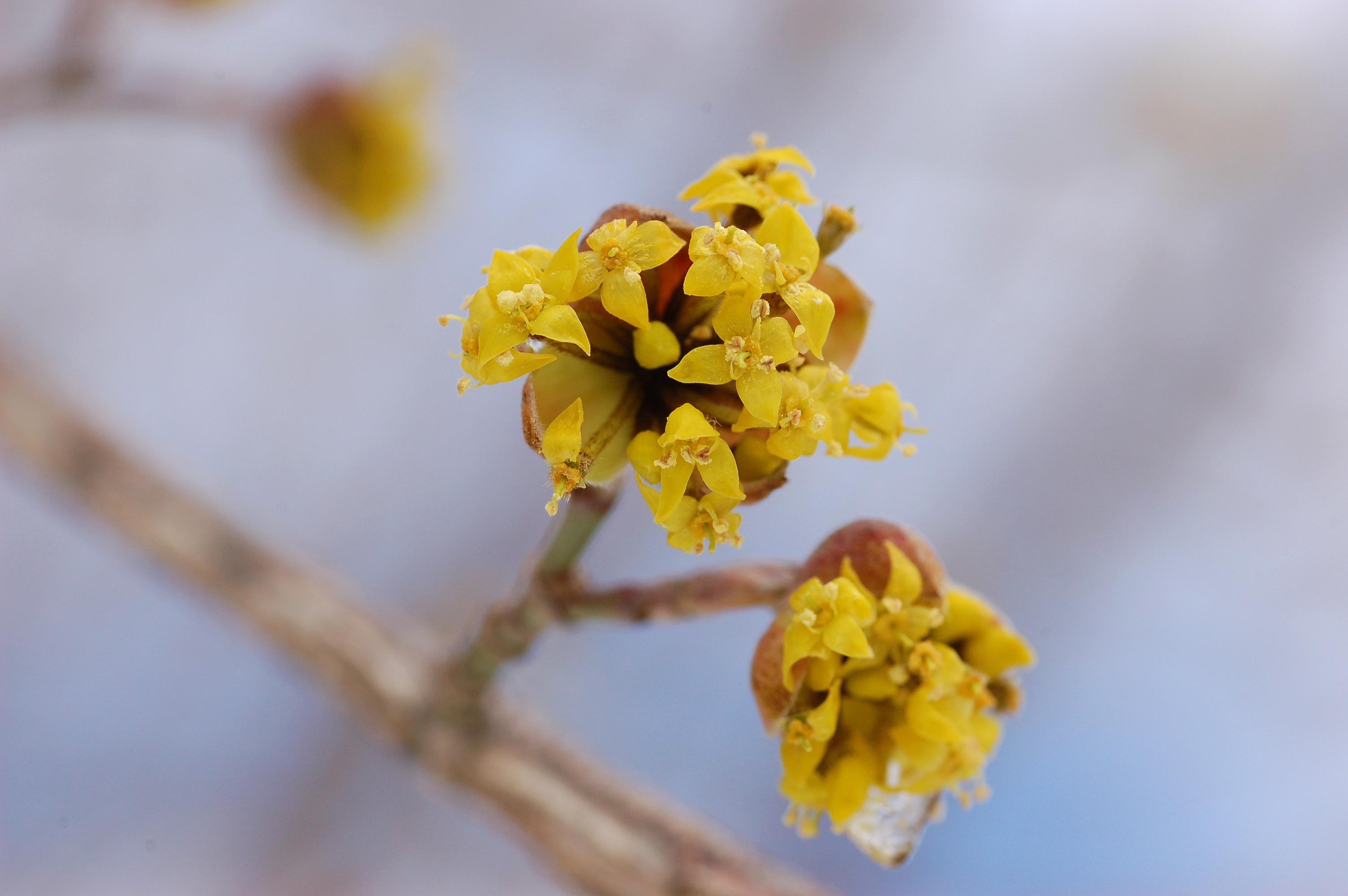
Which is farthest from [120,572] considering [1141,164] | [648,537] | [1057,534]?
[1141,164]

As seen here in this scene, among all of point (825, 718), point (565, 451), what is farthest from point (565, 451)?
point (825, 718)

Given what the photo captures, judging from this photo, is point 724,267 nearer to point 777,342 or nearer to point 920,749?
point 777,342

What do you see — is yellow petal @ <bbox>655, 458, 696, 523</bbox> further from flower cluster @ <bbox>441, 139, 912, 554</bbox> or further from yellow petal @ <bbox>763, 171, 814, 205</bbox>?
yellow petal @ <bbox>763, 171, 814, 205</bbox>

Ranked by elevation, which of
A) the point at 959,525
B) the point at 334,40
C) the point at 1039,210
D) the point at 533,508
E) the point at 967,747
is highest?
the point at 1039,210

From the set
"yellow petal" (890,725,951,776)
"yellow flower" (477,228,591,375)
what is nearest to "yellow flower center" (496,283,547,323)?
"yellow flower" (477,228,591,375)

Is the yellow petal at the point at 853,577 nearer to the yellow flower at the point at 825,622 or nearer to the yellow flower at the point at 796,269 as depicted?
the yellow flower at the point at 825,622

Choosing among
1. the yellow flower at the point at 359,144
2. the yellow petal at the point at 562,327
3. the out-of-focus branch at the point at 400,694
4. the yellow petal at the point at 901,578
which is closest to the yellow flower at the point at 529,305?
the yellow petal at the point at 562,327

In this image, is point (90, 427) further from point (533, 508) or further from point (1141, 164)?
point (1141, 164)

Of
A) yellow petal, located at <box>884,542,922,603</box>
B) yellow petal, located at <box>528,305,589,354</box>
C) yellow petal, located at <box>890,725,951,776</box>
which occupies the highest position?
yellow petal, located at <box>884,542,922,603</box>
